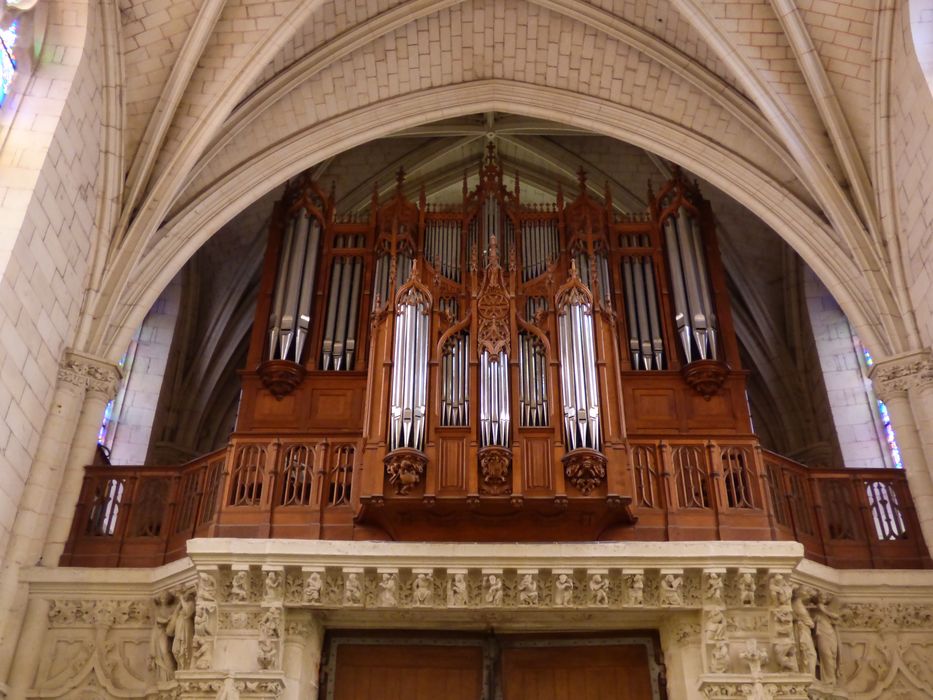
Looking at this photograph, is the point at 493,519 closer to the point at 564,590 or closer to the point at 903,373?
the point at 564,590

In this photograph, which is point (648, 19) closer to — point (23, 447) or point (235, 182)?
point (235, 182)

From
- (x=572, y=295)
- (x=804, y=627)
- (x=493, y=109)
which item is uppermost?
(x=493, y=109)

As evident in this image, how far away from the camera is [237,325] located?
15852mm

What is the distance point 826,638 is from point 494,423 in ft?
12.6

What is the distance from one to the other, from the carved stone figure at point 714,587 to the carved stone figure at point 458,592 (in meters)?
2.33

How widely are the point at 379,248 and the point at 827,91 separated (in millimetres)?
5825

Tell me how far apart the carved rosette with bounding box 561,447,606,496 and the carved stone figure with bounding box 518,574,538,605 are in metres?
0.97

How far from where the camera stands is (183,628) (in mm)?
9227

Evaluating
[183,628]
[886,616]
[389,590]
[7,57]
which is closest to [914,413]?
[886,616]

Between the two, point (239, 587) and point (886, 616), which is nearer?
point (239, 587)

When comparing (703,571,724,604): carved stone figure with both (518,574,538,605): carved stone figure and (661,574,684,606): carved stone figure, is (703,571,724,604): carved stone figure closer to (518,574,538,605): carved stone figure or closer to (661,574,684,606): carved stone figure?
(661,574,684,606): carved stone figure

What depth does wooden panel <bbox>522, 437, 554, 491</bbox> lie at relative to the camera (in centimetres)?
936

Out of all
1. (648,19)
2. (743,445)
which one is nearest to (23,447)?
(743,445)

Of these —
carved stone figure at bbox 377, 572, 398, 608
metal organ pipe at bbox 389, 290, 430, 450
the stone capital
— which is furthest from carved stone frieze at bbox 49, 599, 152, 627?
the stone capital
